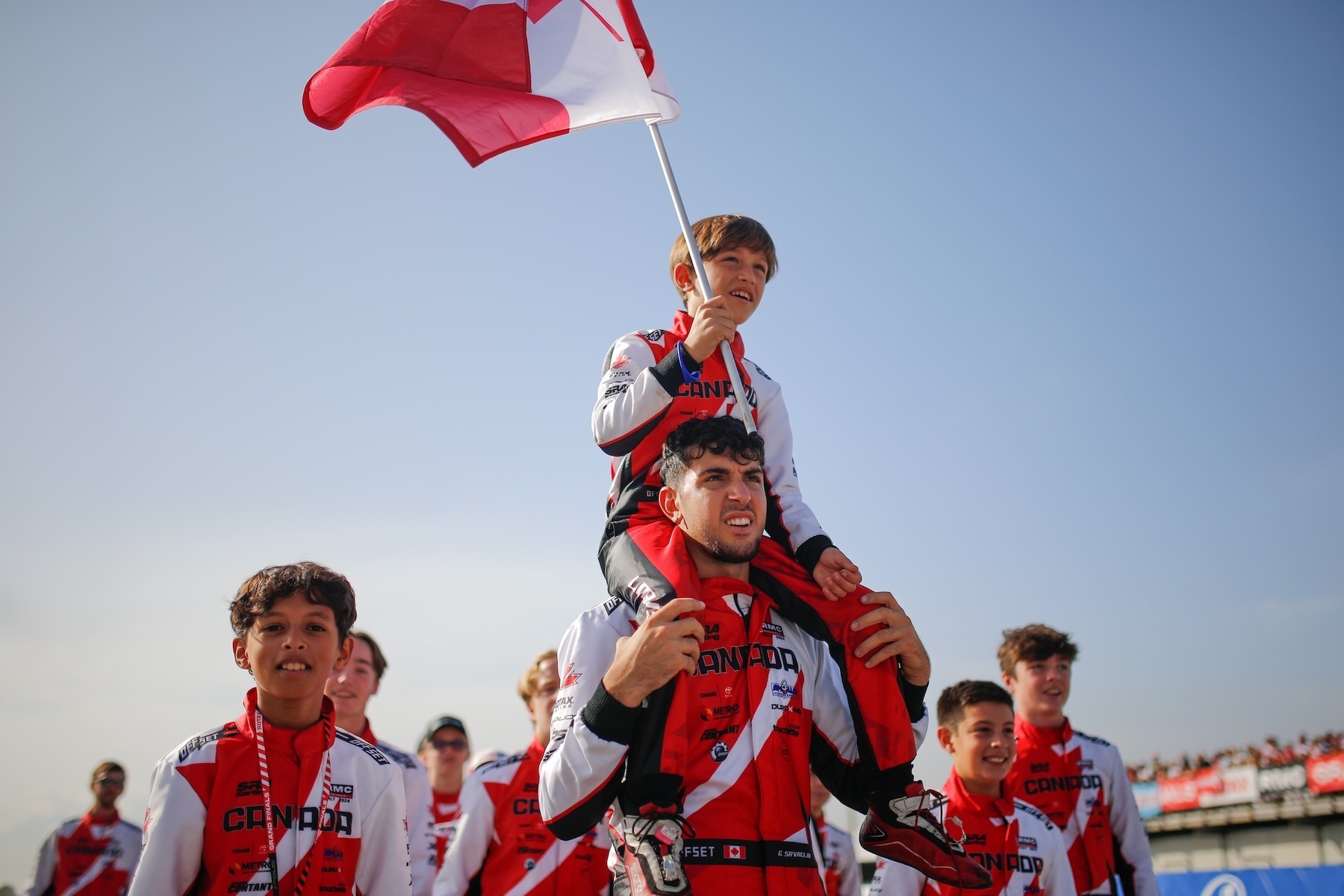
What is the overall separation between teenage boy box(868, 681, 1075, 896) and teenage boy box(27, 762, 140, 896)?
8932mm

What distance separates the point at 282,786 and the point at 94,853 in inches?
372

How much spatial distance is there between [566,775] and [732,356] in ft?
6.07

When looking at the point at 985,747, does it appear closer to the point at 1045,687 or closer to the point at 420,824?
the point at 1045,687

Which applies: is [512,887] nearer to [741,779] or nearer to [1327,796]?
[741,779]

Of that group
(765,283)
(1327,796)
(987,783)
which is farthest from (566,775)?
(1327,796)

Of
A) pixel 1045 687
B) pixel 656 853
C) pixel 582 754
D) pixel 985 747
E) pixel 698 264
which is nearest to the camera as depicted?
pixel 656 853

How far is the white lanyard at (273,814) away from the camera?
3.64 meters

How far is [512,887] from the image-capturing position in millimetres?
6961

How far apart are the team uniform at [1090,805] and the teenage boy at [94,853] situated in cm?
912

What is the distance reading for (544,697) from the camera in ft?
25.3

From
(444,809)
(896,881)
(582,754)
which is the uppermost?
(444,809)

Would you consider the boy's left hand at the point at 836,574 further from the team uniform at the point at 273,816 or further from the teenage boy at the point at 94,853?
the teenage boy at the point at 94,853

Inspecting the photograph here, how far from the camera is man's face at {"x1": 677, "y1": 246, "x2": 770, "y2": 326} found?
4.85 meters

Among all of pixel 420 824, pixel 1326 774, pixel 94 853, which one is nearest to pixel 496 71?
pixel 420 824
